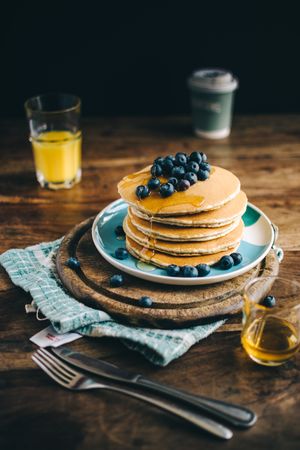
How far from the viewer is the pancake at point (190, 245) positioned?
1.54 meters

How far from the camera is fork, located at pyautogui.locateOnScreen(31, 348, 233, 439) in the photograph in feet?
3.69

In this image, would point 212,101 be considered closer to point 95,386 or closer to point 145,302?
point 145,302

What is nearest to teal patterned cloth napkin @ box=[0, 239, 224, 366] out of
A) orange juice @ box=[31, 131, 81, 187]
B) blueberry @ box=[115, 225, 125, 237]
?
blueberry @ box=[115, 225, 125, 237]

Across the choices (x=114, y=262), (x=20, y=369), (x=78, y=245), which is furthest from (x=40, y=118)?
(x=20, y=369)

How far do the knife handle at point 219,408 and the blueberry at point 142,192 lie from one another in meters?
0.56

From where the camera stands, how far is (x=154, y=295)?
148 centimetres

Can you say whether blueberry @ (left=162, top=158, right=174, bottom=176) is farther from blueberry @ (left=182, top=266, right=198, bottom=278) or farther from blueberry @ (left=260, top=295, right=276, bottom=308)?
blueberry @ (left=260, top=295, right=276, bottom=308)

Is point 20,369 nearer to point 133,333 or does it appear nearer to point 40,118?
point 133,333

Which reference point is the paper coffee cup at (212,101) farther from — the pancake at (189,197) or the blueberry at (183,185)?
the blueberry at (183,185)

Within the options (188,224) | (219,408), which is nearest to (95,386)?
(219,408)

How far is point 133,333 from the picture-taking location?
1.36 m

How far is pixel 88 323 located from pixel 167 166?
1.63ft

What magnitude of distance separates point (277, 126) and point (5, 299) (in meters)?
1.75

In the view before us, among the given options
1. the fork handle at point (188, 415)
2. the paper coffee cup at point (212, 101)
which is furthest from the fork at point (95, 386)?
the paper coffee cup at point (212, 101)
